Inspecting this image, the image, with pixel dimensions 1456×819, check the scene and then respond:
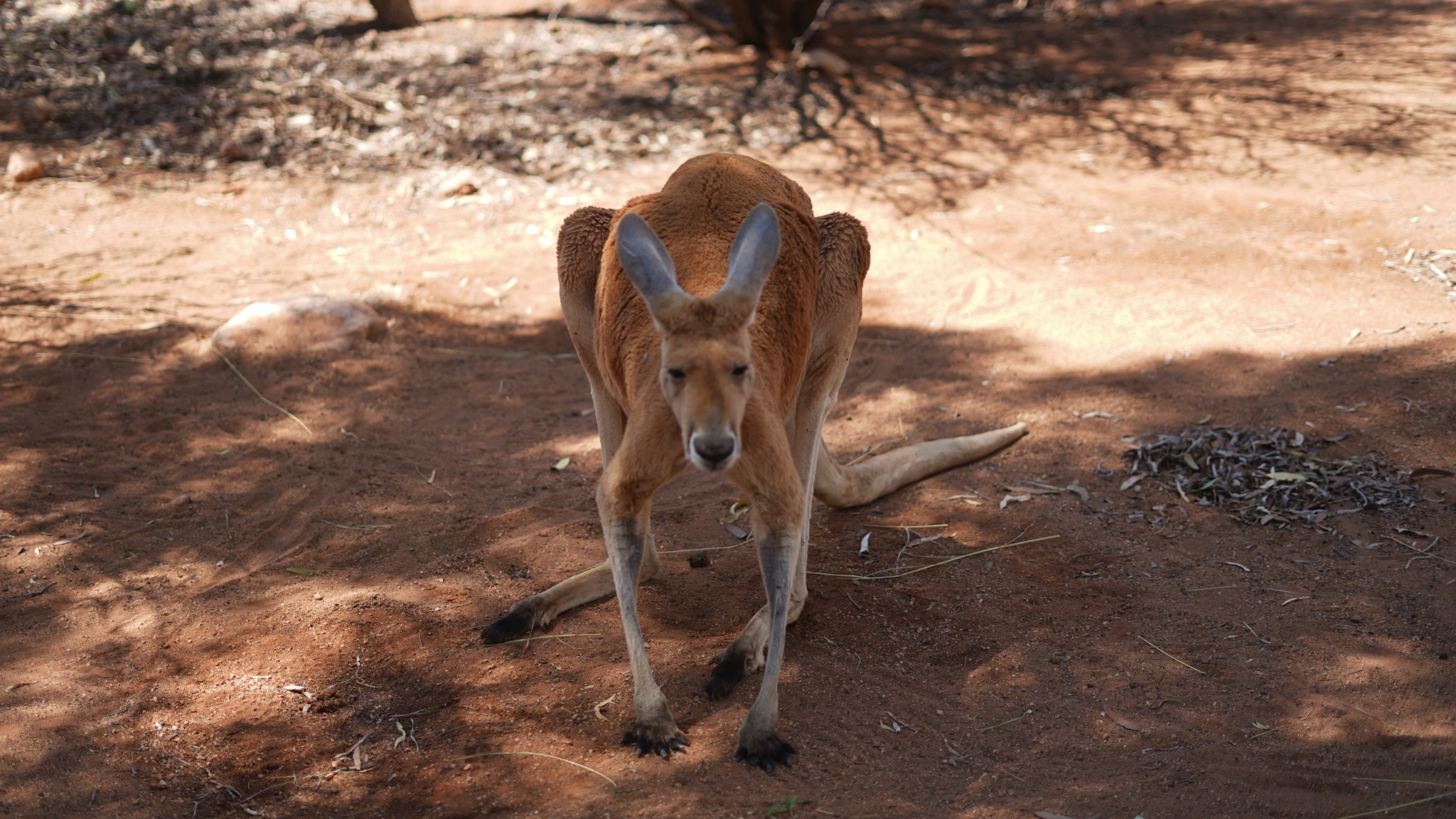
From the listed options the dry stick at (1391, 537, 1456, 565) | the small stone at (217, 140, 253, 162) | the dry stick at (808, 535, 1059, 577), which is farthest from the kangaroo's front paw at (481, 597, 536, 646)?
the small stone at (217, 140, 253, 162)

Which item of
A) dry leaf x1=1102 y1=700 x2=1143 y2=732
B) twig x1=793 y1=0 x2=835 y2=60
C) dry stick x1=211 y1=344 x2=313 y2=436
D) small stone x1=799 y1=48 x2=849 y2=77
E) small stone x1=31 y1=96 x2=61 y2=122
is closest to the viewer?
dry leaf x1=1102 y1=700 x2=1143 y2=732

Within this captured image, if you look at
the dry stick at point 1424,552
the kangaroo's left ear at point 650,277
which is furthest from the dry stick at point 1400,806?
the kangaroo's left ear at point 650,277

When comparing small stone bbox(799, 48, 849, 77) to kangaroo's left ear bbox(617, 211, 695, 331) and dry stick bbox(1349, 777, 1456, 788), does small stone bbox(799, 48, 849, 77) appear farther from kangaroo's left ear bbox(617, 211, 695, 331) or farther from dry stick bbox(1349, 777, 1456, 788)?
dry stick bbox(1349, 777, 1456, 788)

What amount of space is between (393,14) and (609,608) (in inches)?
356

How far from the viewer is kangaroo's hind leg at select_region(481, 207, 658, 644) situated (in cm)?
377

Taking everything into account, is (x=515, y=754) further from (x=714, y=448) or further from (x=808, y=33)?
(x=808, y=33)

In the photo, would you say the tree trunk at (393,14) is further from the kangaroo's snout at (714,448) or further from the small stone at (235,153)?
the kangaroo's snout at (714,448)

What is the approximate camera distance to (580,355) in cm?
392

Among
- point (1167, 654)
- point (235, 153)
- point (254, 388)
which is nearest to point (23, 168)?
point (235, 153)

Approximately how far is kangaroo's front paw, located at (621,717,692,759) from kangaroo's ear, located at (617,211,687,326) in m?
1.16

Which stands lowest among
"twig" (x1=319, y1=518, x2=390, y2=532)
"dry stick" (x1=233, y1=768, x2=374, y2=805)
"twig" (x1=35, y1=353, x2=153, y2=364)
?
"dry stick" (x1=233, y1=768, x2=374, y2=805)

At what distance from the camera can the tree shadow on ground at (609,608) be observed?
3.09 metres

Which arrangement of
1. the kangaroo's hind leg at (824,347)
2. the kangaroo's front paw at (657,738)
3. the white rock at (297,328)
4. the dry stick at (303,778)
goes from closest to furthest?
the dry stick at (303,778) < the kangaroo's front paw at (657,738) < the kangaroo's hind leg at (824,347) < the white rock at (297,328)

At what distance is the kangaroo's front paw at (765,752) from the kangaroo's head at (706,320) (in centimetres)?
90
